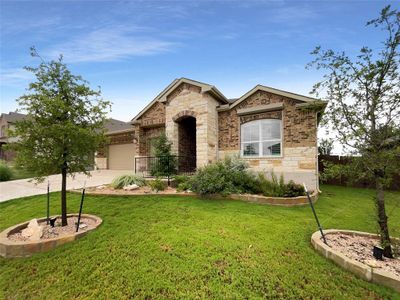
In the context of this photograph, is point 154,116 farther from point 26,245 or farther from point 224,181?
point 26,245

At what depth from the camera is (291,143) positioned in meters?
8.26

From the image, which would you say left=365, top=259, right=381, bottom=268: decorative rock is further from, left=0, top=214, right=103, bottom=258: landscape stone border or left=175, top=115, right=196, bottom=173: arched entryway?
left=175, top=115, right=196, bottom=173: arched entryway

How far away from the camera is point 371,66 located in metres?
3.03

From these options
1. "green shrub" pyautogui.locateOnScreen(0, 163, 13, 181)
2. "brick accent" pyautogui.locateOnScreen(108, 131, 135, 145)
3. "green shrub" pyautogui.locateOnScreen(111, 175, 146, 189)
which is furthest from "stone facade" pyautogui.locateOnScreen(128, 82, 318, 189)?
"green shrub" pyautogui.locateOnScreen(0, 163, 13, 181)

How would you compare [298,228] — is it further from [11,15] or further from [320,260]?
[11,15]

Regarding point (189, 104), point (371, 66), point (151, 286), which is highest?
point (189, 104)

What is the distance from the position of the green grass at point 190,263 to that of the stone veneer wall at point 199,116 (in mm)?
4843

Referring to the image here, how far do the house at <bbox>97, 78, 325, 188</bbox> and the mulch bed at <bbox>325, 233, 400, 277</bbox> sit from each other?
4.44m

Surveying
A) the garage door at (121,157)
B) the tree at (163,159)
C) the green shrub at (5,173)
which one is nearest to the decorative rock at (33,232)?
the tree at (163,159)

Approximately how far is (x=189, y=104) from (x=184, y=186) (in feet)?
15.5

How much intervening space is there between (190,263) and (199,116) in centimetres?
758

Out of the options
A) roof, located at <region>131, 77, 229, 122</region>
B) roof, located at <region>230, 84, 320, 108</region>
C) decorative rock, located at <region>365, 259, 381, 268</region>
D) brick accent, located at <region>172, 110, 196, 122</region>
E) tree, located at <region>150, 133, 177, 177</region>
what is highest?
roof, located at <region>131, 77, 229, 122</region>

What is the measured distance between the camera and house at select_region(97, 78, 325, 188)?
26.5 feet

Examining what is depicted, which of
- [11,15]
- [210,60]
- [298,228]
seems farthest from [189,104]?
[298,228]
